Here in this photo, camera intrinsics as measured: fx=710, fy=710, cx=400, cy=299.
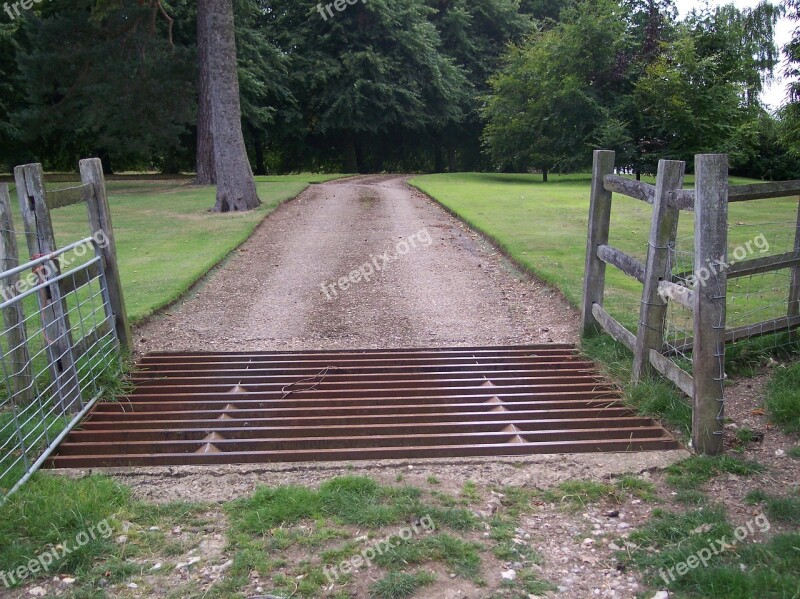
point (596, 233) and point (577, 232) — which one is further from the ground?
point (596, 233)

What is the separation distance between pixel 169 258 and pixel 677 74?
→ 809 inches

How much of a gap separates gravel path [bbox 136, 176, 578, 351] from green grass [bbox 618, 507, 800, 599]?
3.66 m

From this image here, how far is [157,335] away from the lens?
7.72 meters

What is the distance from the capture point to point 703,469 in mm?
4410

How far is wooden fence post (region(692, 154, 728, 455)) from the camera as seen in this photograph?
4.47 metres

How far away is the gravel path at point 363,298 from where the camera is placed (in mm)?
7625

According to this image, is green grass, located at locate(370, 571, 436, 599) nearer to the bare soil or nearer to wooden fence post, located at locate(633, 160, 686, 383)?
the bare soil

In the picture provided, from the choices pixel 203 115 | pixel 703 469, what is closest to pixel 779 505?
pixel 703 469

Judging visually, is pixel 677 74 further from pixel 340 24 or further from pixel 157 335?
pixel 157 335

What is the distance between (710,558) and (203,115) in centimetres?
2289

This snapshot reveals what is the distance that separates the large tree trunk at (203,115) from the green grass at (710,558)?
65.1 feet

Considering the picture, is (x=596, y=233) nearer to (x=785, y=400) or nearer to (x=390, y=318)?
(x=785, y=400)

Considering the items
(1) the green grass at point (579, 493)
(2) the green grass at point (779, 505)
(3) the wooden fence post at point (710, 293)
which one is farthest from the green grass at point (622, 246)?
(1) the green grass at point (579, 493)

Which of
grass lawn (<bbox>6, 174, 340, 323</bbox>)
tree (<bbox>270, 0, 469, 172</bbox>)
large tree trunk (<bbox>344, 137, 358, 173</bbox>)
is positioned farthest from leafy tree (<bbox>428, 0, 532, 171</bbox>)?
grass lawn (<bbox>6, 174, 340, 323</bbox>)
